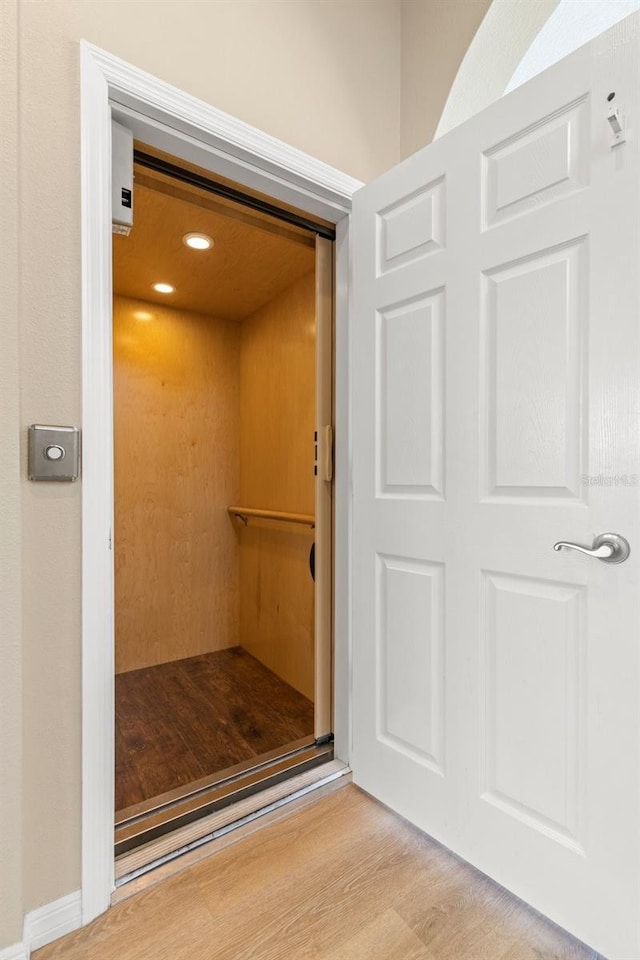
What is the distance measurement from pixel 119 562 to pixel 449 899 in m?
2.27

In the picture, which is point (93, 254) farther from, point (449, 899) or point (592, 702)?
point (449, 899)

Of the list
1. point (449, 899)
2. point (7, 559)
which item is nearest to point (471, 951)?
point (449, 899)

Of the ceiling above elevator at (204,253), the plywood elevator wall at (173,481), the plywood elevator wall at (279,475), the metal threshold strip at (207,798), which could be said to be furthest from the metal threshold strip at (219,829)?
the ceiling above elevator at (204,253)

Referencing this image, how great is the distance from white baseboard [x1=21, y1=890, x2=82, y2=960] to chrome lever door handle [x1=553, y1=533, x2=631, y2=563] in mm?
1357

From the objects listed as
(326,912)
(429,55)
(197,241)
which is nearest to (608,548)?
(326,912)

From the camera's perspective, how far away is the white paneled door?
100 cm

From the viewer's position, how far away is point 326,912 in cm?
114

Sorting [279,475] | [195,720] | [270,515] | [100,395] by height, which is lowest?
[195,720]

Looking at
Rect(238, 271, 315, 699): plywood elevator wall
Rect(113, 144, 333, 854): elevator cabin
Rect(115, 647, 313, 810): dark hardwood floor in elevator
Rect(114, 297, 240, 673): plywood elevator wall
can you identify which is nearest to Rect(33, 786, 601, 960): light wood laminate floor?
Rect(113, 144, 333, 854): elevator cabin

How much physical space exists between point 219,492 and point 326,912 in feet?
7.64

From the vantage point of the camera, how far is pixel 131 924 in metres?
1.12

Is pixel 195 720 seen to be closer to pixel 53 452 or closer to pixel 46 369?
pixel 53 452

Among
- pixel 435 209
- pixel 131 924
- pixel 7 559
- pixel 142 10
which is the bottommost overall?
pixel 131 924

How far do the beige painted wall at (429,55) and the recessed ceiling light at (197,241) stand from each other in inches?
36.8
